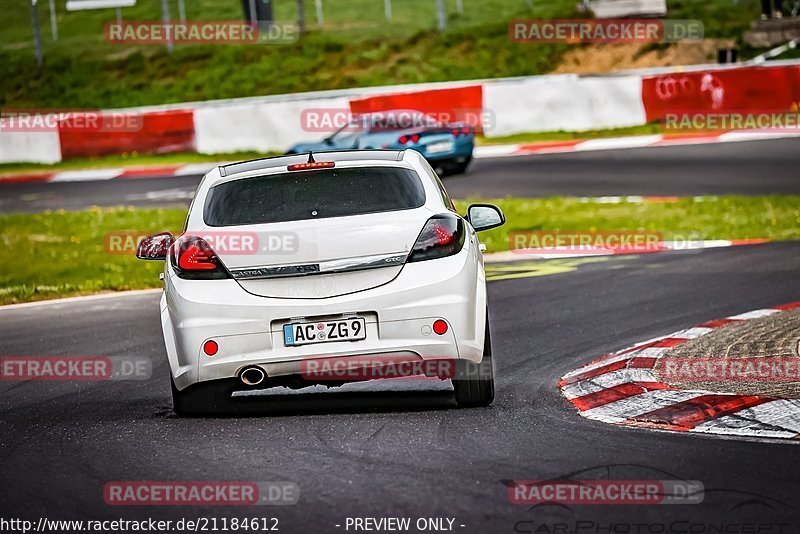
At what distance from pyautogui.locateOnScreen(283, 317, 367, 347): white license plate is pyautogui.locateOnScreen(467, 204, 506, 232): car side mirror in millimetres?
1283

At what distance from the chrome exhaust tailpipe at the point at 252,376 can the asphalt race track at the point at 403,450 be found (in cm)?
24

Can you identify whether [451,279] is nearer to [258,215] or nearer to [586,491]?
[258,215]

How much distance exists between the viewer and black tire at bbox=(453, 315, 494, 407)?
25.5ft

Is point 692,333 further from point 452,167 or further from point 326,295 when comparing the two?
point 452,167

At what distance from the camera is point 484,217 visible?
337 inches

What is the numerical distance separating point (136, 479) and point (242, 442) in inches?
32.0

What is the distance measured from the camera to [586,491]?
584 centimetres

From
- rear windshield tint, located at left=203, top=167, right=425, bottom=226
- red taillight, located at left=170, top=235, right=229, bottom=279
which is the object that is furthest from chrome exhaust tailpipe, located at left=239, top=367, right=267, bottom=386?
rear windshield tint, located at left=203, top=167, right=425, bottom=226

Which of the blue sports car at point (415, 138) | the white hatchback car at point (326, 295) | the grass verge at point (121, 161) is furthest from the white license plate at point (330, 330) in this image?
the grass verge at point (121, 161)

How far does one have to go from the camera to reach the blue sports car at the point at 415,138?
961 inches

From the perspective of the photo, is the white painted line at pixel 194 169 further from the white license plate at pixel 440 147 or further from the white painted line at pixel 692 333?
the white painted line at pixel 692 333

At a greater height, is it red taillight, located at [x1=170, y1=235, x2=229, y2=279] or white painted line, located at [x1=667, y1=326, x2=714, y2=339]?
red taillight, located at [x1=170, y1=235, x2=229, y2=279]

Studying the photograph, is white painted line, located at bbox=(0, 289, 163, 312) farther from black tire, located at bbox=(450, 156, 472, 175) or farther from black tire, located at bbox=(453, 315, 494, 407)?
black tire, located at bbox=(450, 156, 472, 175)

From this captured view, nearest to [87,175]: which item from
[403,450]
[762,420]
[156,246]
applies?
[156,246]
